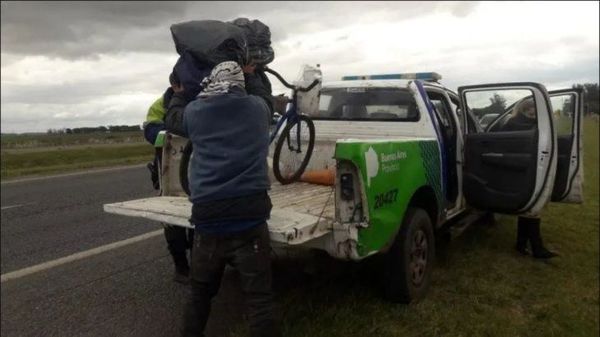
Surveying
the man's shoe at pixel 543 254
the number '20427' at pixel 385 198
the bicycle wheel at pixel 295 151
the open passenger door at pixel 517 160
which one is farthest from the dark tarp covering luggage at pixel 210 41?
the man's shoe at pixel 543 254

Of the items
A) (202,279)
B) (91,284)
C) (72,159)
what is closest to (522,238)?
(202,279)

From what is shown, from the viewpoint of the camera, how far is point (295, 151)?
534cm

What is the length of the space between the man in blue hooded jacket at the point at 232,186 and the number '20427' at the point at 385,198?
831 millimetres

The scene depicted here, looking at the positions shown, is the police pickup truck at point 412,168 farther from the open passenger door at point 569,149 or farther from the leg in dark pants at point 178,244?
the leg in dark pants at point 178,244

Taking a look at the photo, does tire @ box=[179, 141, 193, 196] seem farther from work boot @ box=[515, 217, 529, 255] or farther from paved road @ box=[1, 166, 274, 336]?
work boot @ box=[515, 217, 529, 255]

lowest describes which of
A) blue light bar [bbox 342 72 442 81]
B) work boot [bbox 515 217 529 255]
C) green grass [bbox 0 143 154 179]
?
work boot [bbox 515 217 529 255]

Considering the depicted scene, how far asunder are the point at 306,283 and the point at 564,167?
10.3 feet

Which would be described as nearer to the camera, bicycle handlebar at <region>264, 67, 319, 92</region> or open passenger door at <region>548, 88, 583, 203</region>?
bicycle handlebar at <region>264, 67, 319, 92</region>

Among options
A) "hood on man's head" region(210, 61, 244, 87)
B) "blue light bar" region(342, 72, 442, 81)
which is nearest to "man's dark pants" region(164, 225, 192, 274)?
"hood on man's head" region(210, 61, 244, 87)

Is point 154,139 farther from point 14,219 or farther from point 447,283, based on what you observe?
point 14,219

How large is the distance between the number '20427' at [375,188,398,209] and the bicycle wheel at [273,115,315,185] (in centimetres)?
116

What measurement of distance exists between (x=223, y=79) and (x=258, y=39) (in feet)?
3.79

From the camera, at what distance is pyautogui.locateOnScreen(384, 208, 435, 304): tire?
420cm

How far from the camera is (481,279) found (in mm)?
5203
